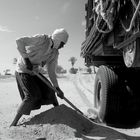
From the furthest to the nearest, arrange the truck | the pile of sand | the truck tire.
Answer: the truck tire < the pile of sand < the truck

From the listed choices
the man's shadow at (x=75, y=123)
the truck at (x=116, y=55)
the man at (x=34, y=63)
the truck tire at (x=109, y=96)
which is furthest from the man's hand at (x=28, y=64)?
the truck tire at (x=109, y=96)

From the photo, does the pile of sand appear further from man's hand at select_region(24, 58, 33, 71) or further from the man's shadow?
man's hand at select_region(24, 58, 33, 71)

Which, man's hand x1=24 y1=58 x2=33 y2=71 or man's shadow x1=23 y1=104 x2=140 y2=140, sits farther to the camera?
man's hand x1=24 y1=58 x2=33 y2=71

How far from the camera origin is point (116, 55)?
17.1ft

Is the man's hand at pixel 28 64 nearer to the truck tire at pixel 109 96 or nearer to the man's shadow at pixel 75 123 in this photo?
the man's shadow at pixel 75 123

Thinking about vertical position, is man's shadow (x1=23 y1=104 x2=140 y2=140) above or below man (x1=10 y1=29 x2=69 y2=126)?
below

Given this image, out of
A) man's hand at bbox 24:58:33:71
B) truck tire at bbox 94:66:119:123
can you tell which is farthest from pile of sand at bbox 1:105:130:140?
man's hand at bbox 24:58:33:71

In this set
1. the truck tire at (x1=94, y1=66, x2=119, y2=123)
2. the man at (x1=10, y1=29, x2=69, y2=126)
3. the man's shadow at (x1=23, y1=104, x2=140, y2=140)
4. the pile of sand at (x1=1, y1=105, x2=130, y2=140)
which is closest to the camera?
the pile of sand at (x1=1, y1=105, x2=130, y2=140)

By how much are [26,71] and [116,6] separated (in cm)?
187

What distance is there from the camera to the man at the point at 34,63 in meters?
4.56

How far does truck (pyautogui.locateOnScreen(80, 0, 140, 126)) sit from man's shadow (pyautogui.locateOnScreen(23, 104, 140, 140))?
0.59 metres

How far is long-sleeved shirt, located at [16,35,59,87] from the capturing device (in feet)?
15.0

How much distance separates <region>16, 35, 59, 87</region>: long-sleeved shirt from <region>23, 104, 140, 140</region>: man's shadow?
0.77 meters

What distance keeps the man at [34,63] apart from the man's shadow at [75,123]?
0.26 meters
